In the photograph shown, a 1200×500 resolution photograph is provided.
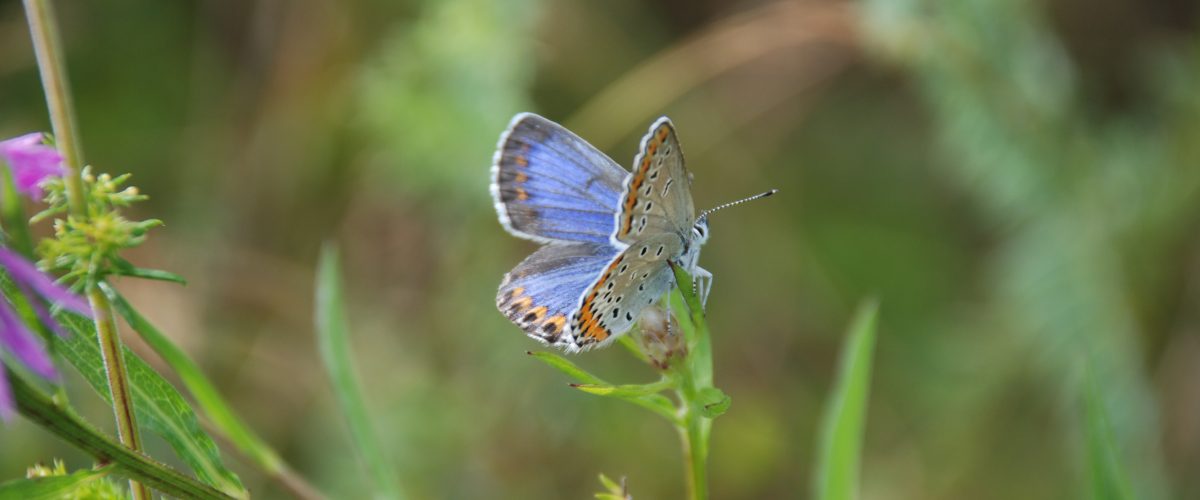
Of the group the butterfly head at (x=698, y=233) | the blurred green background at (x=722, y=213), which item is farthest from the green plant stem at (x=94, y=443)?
the blurred green background at (x=722, y=213)

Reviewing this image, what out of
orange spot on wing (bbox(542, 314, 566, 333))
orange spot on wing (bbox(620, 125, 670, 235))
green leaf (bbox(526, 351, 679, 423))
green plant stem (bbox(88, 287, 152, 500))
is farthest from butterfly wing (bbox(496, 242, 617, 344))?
green plant stem (bbox(88, 287, 152, 500))

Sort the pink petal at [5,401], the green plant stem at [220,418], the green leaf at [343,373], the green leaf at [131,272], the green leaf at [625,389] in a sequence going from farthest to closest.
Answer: the green leaf at [343,373], the green plant stem at [220,418], the green leaf at [625,389], the green leaf at [131,272], the pink petal at [5,401]

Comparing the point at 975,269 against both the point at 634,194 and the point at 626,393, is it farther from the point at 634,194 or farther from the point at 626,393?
the point at 626,393

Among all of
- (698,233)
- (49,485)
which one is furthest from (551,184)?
(49,485)

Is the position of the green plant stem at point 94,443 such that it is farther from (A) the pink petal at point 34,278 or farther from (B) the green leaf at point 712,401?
(B) the green leaf at point 712,401

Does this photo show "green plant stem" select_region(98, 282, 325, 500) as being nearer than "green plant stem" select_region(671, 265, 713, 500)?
No

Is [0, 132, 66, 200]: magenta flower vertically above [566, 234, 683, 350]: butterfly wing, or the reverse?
[566, 234, 683, 350]: butterfly wing

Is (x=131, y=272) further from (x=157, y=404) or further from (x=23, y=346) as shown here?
(x=157, y=404)

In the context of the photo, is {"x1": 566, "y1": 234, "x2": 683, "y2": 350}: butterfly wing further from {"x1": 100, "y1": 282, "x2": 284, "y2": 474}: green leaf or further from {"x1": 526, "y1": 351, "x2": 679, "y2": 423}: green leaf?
{"x1": 100, "y1": 282, "x2": 284, "y2": 474}: green leaf
